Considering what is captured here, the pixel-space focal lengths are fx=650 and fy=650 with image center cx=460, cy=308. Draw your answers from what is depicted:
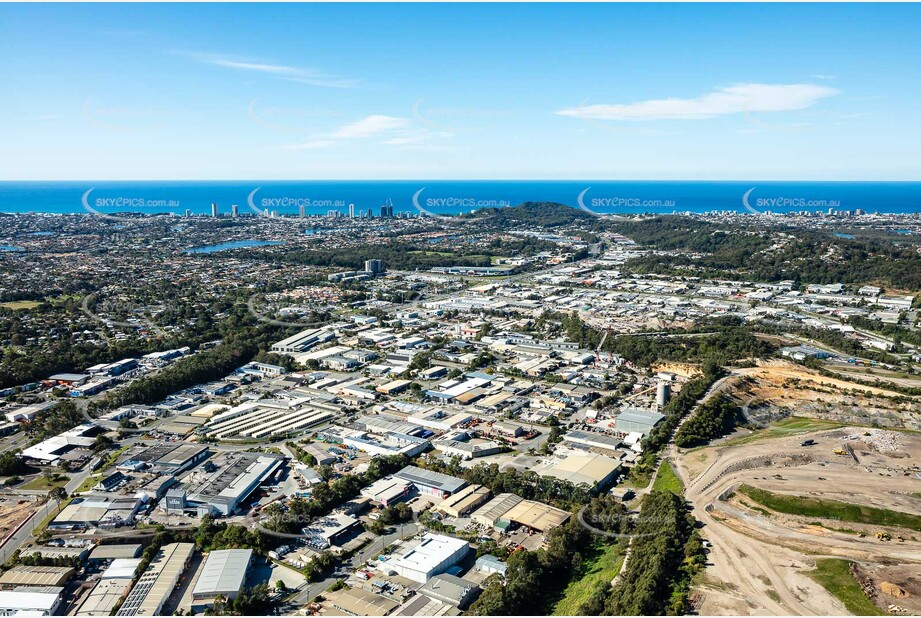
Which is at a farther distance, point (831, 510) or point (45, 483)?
point (45, 483)

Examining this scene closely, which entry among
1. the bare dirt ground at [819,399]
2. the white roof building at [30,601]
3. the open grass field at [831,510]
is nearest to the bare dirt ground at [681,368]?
the bare dirt ground at [819,399]

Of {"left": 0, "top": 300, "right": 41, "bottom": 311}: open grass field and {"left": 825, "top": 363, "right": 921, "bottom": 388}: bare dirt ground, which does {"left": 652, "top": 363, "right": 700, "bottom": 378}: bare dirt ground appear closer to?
{"left": 825, "top": 363, "right": 921, "bottom": 388}: bare dirt ground

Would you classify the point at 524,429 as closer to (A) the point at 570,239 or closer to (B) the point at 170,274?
(B) the point at 170,274

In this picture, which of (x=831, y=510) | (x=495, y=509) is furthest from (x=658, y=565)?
(x=831, y=510)

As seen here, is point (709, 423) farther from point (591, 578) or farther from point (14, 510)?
point (14, 510)

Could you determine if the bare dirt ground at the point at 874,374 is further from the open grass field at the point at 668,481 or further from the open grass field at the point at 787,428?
the open grass field at the point at 668,481

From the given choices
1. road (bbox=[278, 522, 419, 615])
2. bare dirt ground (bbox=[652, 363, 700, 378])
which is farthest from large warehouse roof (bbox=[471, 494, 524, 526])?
bare dirt ground (bbox=[652, 363, 700, 378])

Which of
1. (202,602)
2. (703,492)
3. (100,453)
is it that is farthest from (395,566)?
(100,453)
